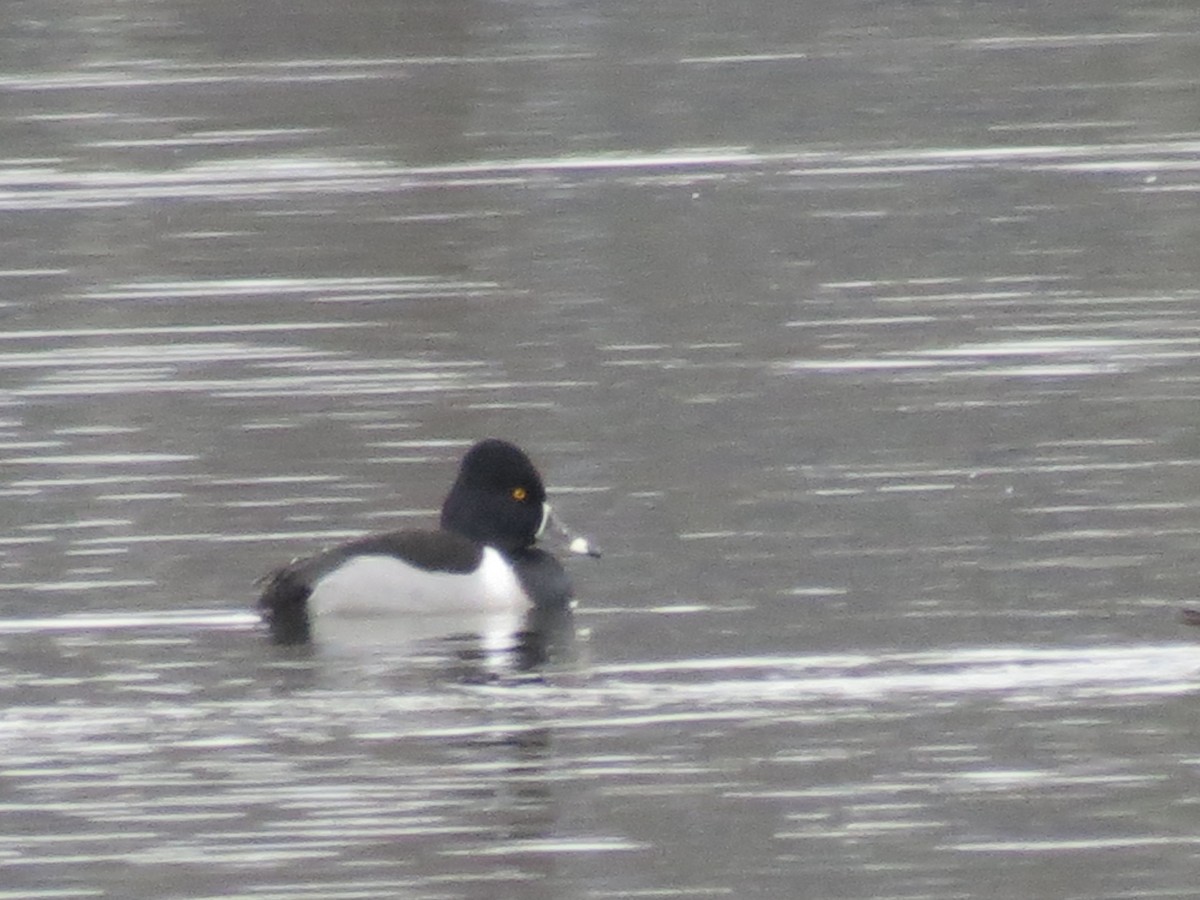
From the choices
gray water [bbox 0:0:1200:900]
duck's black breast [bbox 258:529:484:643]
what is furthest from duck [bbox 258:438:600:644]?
gray water [bbox 0:0:1200:900]

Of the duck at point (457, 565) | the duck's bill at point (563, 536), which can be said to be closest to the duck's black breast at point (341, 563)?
the duck at point (457, 565)

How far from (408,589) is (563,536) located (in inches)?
26.7

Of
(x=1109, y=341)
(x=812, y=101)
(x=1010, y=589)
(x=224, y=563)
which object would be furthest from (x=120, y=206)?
(x=1010, y=589)

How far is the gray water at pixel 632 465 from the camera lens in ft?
28.0

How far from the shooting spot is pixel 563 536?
38.4 ft

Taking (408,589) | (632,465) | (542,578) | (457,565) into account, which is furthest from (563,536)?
(632,465)

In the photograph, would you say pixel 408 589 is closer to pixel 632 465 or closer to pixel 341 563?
pixel 341 563

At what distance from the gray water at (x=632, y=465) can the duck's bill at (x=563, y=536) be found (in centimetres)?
14

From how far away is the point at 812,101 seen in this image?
24016mm

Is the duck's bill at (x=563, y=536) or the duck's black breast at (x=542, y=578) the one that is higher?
the duck's bill at (x=563, y=536)

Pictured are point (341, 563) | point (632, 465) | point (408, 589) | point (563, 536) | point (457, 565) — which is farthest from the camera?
point (632, 465)

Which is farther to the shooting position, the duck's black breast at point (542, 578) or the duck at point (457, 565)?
the duck's black breast at point (542, 578)

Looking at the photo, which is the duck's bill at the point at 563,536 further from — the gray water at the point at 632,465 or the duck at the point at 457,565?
the gray water at the point at 632,465

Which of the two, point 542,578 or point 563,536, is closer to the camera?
point 542,578
